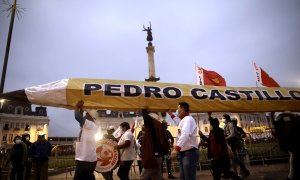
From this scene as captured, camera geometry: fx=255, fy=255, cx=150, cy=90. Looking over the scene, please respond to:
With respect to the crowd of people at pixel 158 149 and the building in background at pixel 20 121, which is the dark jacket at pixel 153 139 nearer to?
the crowd of people at pixel 158 149

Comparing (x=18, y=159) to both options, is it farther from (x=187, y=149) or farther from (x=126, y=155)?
(x=187, y=149)

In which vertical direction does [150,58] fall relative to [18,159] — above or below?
above

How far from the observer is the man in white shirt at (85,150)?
19.3ft

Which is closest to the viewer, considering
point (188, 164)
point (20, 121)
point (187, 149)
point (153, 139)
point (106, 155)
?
point (188, 164)

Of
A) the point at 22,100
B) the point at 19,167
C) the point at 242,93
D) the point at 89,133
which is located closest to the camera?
the point at 89,133

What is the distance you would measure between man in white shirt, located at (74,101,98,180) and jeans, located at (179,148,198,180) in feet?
6.84

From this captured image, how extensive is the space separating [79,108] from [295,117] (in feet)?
17.7

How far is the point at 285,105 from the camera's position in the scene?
32.2 feet

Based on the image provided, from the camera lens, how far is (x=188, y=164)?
584 cm

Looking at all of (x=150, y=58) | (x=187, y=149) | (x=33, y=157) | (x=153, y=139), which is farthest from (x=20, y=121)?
(x=187, y=149)

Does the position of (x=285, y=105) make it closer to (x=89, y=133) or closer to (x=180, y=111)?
(x=180, y=111)

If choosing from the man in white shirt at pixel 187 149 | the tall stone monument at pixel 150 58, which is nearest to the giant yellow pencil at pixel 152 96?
the man in white shirt at pixel 187 149

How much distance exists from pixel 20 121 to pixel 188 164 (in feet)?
293

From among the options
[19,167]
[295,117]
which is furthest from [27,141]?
[295,117]
